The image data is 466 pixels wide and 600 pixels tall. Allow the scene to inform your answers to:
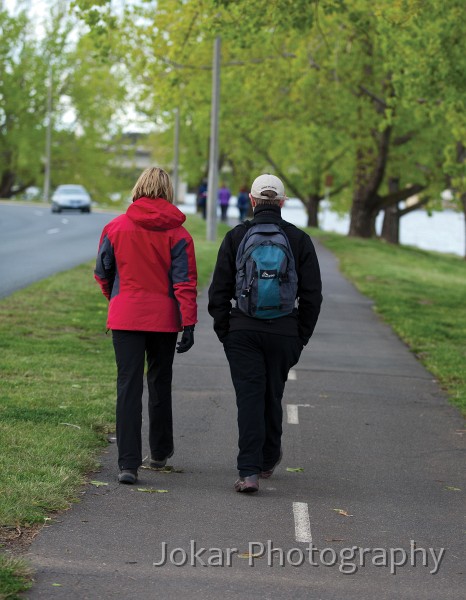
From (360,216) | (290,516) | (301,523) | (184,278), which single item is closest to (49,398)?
(184,278)

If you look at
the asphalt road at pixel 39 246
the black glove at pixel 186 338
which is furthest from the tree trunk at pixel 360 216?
the black glove at pixel 186 338

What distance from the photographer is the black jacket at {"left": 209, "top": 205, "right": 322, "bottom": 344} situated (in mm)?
7090

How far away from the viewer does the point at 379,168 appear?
130 ft

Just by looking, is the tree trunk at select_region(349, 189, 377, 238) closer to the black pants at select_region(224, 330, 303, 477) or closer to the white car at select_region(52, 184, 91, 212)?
the white car at select_region(52, 184, 91, 212)

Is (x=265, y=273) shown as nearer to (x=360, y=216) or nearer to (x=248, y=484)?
(x=248, y=484)

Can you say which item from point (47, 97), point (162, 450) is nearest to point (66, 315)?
point (162, 450)

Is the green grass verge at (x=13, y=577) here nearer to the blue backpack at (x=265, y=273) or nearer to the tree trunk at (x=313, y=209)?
the blue backpack at (x=265, y=273)

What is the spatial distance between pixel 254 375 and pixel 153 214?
1.14m

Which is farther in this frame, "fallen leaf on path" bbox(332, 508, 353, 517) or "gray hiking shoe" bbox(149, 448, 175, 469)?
"gray hiking shoe" bbox(149, 448, 175, 469)

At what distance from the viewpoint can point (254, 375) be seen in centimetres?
718

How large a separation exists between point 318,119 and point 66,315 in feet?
75.1

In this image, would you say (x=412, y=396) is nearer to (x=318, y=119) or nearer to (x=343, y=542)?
(x=343, y=542)

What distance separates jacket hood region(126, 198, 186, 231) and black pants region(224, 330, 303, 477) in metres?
0.77

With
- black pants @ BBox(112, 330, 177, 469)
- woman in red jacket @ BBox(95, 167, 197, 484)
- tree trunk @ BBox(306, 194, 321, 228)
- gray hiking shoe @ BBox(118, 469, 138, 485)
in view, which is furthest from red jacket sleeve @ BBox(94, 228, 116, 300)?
tree trunk @ BBox(306, 194, 321, 228)
